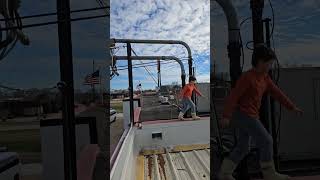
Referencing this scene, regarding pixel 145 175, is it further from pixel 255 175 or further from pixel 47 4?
pixel 47 4

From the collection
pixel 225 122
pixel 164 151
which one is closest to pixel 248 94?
pixel 225 122

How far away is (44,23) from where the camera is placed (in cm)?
208

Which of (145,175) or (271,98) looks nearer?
(271,98)

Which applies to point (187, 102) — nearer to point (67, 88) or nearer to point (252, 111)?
point (252, 111)

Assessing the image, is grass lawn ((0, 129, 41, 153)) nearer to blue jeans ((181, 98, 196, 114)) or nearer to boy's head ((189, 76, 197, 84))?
boy's head ((189, 76, 197, 84))

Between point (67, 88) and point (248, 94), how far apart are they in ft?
3.19

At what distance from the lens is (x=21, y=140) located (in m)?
2.03

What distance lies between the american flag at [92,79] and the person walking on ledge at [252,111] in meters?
0.72

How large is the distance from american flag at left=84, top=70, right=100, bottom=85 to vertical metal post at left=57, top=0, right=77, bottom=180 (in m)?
0.12

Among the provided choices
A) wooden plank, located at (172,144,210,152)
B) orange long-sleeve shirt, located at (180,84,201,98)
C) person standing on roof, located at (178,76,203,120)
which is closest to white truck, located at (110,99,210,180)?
wooden plank, located at (172,144,210,152)

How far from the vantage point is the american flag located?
7.36ft

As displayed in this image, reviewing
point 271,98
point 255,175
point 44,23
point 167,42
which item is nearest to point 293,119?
point 271,98

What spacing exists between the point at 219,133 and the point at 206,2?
0.75m

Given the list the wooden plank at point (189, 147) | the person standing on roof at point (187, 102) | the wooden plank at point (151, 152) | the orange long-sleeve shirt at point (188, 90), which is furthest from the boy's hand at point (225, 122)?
the wooden plank at point (151, 152)
